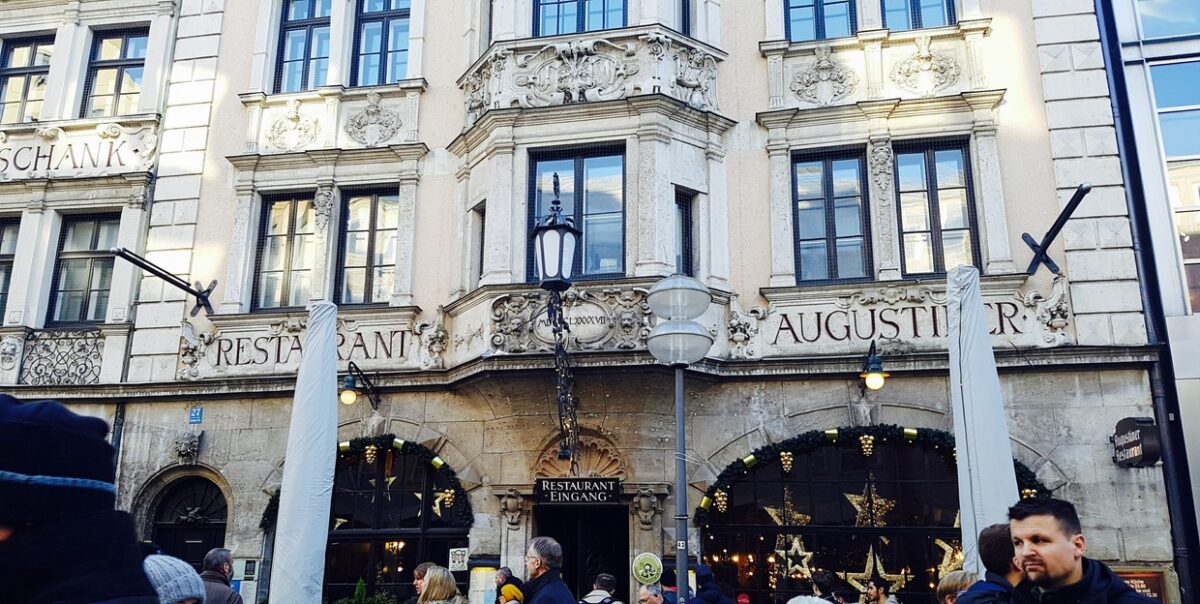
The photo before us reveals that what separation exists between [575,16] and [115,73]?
26.4ft

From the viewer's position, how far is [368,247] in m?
14.6

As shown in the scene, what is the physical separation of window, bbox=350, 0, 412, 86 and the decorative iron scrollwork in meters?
5.66

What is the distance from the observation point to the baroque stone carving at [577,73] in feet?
44.1

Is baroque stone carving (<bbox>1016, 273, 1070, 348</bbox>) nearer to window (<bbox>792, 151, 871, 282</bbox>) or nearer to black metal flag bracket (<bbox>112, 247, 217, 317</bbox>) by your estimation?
window (<bbox>792, 151, 871, 282</bbox>)

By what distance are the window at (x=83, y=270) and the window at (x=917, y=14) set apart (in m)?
12.2

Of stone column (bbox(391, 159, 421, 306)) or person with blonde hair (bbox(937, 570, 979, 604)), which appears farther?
stone column (bbox(391, 159, 421, 306))

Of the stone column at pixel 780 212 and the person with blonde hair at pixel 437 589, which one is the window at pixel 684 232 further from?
the person with blonde hair at pixel 437 589

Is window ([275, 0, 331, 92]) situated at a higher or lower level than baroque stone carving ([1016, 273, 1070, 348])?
higher

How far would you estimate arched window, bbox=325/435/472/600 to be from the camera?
1318 cm

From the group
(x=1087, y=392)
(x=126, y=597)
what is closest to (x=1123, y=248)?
(x=1087, y=392)

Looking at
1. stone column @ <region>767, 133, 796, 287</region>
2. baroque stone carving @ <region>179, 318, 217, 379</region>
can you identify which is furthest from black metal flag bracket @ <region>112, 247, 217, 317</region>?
stone column @ <region>767, 133, 796, 287</region>

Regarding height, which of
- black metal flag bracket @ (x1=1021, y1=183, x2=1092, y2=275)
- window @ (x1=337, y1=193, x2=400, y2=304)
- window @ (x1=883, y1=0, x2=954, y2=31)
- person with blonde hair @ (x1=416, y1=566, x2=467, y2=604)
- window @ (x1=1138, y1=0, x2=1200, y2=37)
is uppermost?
window @ (x1=883, y1=0, x2=954, y2=31)

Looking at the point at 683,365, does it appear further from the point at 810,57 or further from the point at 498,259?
the point at 810,57

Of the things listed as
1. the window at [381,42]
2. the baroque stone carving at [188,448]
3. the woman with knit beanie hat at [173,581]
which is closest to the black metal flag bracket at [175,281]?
the baroque stone carving at [188,448]
